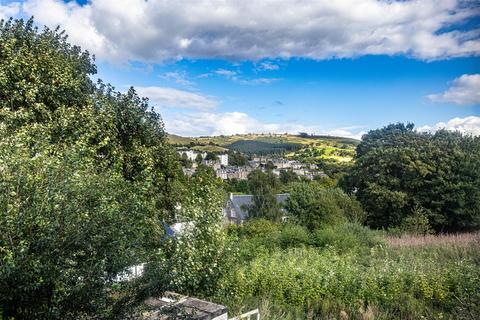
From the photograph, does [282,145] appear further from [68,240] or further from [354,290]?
[68,240]

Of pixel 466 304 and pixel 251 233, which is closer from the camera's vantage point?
pixel 466 304

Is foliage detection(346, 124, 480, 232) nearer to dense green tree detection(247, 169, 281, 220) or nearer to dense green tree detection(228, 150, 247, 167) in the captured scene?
dense green tree detection(247, 169, 281, 220)

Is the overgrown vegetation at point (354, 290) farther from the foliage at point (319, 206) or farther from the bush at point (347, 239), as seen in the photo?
the foliage at point (319, 206)

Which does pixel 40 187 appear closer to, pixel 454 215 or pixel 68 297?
pixel 68 297

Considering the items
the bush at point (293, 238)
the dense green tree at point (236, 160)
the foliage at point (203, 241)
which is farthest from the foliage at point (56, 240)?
the dense green tree at point (236, 160)

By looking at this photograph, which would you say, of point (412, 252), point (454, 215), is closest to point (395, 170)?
point (454, 215)

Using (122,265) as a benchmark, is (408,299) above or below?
below

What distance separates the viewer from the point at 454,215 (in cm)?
2488

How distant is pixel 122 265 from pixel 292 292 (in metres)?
6.18

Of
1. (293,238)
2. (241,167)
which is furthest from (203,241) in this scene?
(241,167)

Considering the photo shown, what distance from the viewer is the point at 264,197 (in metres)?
31.3

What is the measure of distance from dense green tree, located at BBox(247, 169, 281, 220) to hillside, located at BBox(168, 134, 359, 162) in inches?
3407

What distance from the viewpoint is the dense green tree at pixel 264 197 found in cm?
3077

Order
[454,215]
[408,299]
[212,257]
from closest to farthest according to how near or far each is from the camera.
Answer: [212,257] < [408,299] < [454,215]
